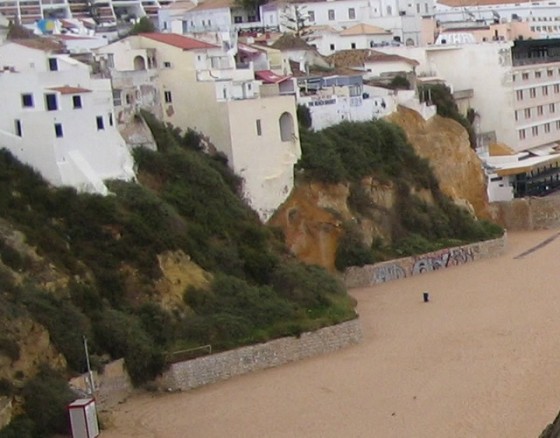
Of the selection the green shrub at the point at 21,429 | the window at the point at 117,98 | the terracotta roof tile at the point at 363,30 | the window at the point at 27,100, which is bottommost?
the green shrub at the point at 21,429

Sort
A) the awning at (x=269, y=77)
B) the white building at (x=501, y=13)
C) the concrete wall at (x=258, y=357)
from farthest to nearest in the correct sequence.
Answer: the white building at (x=501, y=13) → the awning at (x=269, y=77) → the concrete wall at (x=258, y=357)

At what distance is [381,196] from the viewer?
38125 mm

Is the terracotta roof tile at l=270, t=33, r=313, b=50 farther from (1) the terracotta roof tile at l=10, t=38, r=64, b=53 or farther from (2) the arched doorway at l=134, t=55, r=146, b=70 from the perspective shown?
(1) the terracotta roof tile at l=10, t=38, r=64, b=53

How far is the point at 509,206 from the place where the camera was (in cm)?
4409

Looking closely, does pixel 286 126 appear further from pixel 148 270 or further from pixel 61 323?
pixel 61 323

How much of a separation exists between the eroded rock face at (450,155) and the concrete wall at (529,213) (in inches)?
37.5

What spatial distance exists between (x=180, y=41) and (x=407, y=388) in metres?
17.0

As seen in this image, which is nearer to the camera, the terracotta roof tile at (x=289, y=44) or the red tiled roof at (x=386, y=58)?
the red tiled roof at (x=386, y=58)

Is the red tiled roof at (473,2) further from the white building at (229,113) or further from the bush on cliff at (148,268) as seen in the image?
the bush on cliff at (148,268)

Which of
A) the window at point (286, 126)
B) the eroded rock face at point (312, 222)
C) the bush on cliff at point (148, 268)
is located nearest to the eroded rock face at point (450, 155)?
the eroded rock face at point (312, 222)

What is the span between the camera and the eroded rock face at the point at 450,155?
4147 centimetres

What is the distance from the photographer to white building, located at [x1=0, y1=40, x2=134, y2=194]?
27.9 meters

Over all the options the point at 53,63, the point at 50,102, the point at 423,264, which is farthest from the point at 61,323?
the point at 423,264

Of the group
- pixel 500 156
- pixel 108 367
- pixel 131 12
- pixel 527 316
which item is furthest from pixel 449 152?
pixel 131 12
